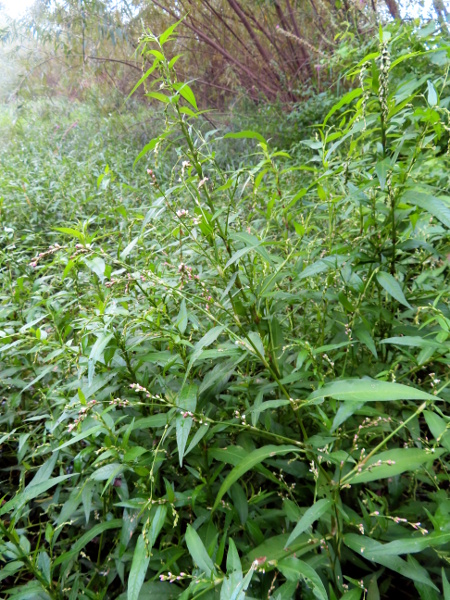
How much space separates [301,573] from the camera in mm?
796

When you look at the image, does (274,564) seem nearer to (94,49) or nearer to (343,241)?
(343,241)

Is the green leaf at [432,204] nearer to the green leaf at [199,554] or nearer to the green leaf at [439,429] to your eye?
the green leaf at [439,429]

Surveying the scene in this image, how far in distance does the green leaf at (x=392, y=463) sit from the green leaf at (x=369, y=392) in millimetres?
157

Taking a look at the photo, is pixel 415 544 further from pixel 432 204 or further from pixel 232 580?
pixel 432 204

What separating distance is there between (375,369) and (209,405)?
462 mm

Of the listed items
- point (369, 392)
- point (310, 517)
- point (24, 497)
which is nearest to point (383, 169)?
point (369, 392)

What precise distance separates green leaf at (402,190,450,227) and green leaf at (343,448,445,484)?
1.53 ft

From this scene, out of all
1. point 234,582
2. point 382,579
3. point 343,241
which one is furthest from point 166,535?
point 343,241

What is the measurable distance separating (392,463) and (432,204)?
0.55 meters

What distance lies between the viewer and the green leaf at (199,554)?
82 cm

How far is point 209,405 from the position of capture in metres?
1.18

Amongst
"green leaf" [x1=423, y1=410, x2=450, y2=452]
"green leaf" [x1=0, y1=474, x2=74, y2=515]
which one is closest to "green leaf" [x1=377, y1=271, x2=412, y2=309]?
"green leaf" [x1=423, y1=410, x2=450, y2=452]

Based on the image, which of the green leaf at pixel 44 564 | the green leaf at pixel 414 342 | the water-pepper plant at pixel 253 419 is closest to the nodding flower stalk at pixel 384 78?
the water-pepper plant at pixel 253 419

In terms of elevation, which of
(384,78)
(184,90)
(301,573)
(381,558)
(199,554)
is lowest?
(381,558)
